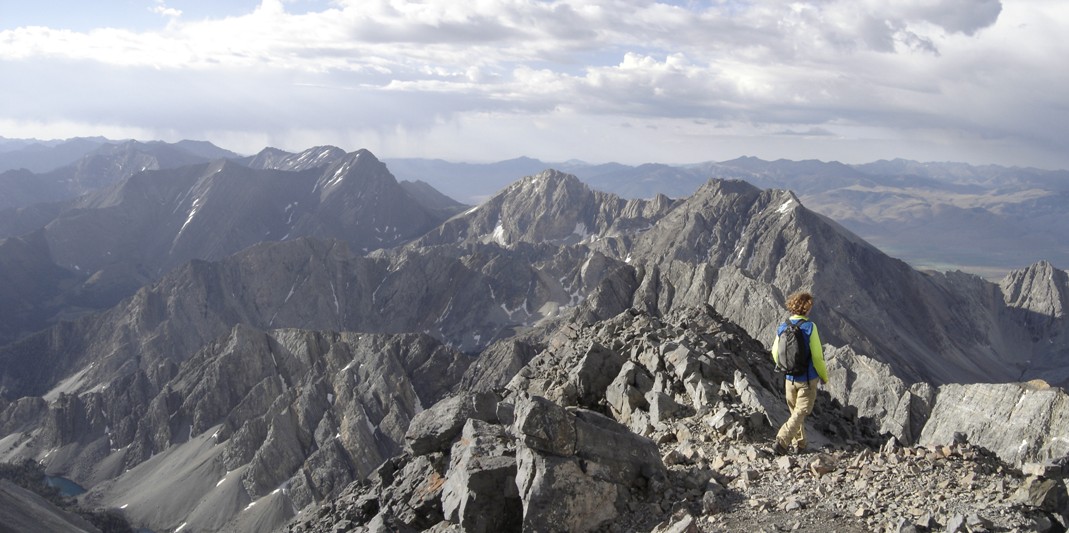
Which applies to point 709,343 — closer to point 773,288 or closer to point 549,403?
point 549,403

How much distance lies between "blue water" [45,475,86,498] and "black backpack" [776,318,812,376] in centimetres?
16393

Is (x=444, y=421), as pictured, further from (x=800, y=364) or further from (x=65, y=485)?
(x=65, y=485)

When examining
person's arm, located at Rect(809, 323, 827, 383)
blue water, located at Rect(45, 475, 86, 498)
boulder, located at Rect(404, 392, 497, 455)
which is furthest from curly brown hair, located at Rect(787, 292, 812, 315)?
blue water, located at Rect(45, 475, 86, 498)

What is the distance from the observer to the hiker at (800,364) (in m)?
19.5

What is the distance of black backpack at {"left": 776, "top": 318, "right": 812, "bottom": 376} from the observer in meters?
19.4

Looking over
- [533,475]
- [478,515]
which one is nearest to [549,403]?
[533,475]

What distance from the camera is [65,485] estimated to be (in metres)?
150

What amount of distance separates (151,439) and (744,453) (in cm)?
16585

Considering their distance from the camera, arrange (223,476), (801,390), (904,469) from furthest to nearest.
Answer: (223,476), (801,390), (904,469)

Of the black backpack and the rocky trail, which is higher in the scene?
the black backpack

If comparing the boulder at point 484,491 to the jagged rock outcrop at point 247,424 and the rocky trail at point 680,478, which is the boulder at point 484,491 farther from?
the jagged rock outcrop at point 247,424

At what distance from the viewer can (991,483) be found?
15734 mm

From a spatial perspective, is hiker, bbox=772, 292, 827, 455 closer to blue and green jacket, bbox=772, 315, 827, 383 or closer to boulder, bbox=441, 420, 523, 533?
blue and green jacket, bbox=772, 315, 827, 383

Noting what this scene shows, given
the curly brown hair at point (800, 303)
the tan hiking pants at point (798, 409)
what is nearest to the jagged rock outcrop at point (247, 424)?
the tan hiking pants at point (798, 409)
